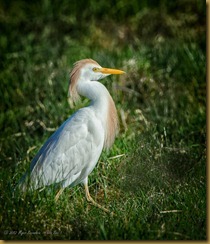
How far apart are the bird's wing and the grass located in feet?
0.32

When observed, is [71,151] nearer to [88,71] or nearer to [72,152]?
[72,152]

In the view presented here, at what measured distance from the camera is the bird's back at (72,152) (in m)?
4.20

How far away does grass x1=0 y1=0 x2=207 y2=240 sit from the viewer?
4.20m

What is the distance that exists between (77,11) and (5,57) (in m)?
0.83

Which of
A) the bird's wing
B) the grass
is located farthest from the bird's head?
the grass

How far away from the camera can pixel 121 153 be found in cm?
474

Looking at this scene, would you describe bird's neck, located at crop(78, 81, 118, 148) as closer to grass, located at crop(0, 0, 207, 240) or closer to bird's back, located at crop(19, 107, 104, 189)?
bird's back, located at crop(19, 107, 104, 189)

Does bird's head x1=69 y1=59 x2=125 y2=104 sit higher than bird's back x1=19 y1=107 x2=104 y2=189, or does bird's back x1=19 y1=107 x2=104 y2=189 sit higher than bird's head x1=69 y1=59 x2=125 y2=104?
bird's head x1=69 y1=59 x2=125 y2=104

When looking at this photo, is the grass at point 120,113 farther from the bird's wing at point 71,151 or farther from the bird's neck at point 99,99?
the bird's neck at point 99,99

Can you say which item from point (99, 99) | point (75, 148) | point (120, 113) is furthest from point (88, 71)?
point (120, 113)

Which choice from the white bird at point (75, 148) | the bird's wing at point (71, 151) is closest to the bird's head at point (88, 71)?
the white bird at point (75, 148)

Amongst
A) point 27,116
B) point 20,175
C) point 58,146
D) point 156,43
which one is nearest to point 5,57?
point 27,116

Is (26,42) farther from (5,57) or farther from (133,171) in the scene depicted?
(133,171)

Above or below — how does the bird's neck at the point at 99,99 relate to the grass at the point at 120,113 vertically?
above
